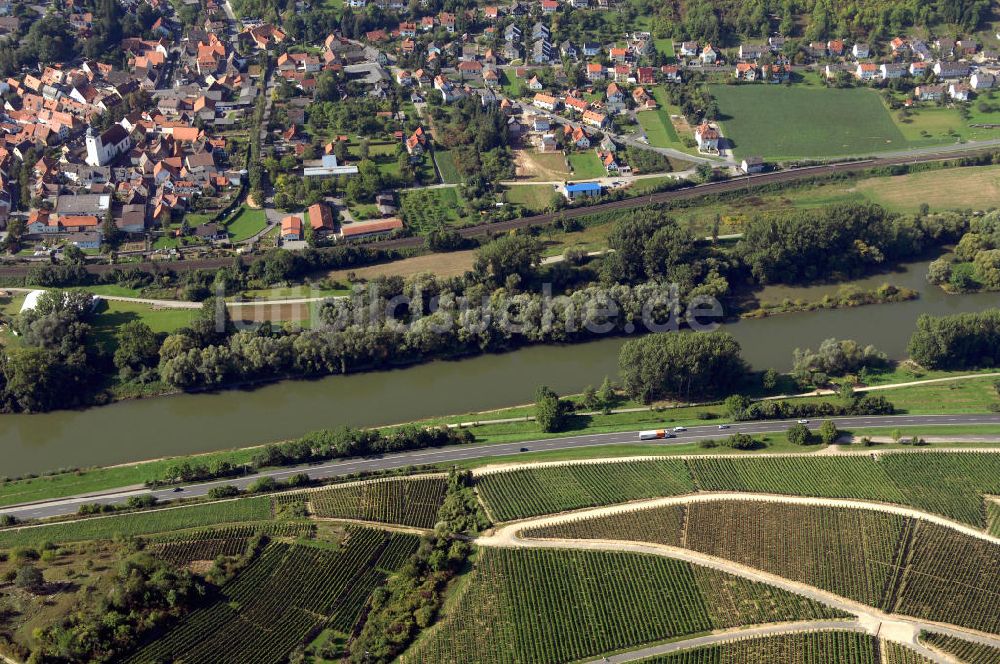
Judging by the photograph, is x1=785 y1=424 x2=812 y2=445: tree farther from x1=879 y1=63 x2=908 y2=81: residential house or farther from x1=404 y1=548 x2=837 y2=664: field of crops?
x1=879 y1=63 x2=908 y2=81: residential house

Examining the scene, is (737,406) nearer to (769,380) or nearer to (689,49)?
(769,380)

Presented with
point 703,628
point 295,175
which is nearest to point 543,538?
point 703,628

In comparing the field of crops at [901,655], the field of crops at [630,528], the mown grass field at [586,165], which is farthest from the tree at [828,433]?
the mown grass field at [586,165]

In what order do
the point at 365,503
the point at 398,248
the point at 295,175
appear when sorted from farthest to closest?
the point at 295,175 → the point at 398,248 → the point at 365,503

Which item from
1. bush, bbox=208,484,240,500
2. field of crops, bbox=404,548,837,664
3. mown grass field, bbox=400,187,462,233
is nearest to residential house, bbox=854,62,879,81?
mown grass field, bbox=400,187,462,233

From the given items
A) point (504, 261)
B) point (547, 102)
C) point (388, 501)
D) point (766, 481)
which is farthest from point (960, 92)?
point (388, 501)

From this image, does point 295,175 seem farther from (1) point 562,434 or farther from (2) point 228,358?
(1) point 562,434

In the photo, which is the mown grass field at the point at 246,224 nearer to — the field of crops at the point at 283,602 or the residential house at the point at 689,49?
the field of crops at the point at 283,602
